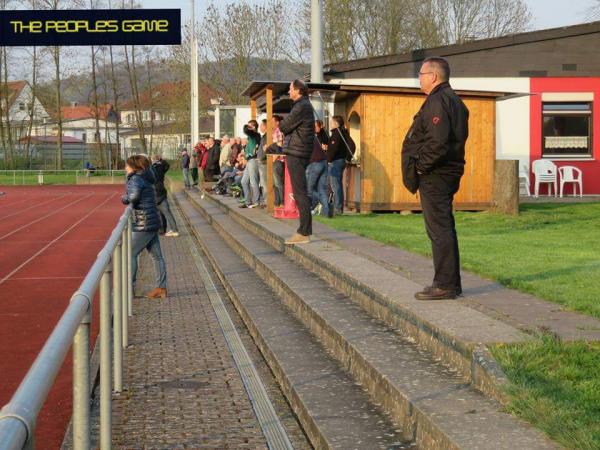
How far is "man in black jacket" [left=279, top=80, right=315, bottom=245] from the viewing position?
13.0 meters

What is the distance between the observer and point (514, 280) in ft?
29.1

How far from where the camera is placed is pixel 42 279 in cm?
1434

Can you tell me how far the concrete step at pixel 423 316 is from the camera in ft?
18.0

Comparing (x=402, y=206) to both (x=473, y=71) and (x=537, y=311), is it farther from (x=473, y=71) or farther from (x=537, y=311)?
(x=537, y=311)

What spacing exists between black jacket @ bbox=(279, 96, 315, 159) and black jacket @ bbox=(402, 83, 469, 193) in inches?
215

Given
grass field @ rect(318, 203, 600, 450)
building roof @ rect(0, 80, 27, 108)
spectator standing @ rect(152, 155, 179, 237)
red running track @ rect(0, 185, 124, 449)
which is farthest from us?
building roof @ rect(0, 80, 27, 108)

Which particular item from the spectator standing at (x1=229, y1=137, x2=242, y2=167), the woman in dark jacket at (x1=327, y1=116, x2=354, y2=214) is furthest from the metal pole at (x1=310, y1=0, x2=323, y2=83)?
the spectator standing at (x1=229, y1=137, x2=242, y2=167)

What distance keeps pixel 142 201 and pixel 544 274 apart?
4.47 metres

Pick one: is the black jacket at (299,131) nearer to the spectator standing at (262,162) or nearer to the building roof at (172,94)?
the spectator standing at (262,162)

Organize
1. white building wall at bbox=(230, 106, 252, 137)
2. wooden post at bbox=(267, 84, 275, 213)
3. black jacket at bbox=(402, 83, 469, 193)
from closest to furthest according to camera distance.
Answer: black jacket at bbox=(402, 83, 469, 193)
wooden post at bbox=(267, 84, 275, 213)
white building wall at bbox=(230, 106, 252, 137)

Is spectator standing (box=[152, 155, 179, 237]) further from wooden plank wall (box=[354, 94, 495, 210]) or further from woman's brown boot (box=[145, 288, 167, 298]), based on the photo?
woman's brown boot (box=[145, 288, 167, 298])

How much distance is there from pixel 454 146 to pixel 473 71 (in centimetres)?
2417

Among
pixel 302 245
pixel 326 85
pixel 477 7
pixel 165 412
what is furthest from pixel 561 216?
pixel 477 7

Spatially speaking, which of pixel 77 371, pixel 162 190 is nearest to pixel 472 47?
pixel 162 190
